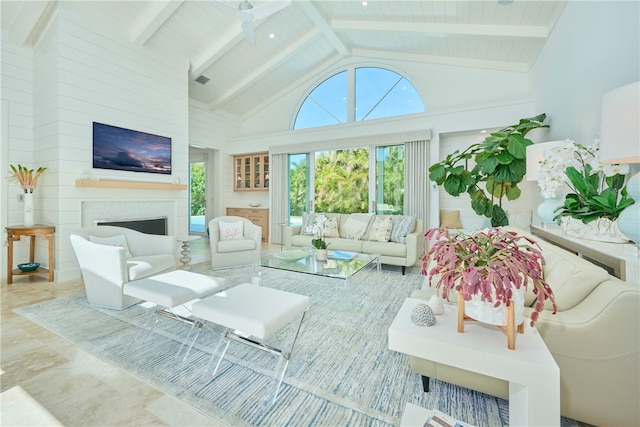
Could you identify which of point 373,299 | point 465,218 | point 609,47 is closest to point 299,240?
point 373,299

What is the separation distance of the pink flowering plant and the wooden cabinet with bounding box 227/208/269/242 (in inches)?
245

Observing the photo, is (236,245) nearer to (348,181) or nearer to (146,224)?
(146,224)

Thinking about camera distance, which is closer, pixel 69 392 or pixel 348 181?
pixel 69 392

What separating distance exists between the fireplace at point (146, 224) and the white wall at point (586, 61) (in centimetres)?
575

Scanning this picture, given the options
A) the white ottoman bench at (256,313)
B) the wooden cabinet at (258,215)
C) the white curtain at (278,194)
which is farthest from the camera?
the wooden cabinet at (258,215)

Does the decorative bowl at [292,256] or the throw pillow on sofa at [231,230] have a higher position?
the throw pillow on sofa at [231,230]

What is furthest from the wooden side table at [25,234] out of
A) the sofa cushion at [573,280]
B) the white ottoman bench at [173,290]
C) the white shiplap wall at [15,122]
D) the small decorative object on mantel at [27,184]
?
the sofa cushion at [573,280]

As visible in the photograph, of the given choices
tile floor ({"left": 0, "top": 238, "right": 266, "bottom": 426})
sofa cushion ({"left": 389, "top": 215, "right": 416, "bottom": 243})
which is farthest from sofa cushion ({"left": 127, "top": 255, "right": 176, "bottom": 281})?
sofa cushion ({"left": 389, "top": 215, "right": 416, "bottom": 243})

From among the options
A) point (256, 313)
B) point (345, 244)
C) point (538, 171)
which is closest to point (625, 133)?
point (538, 171)

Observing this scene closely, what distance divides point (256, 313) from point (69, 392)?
113cm

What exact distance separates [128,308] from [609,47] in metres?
4.83

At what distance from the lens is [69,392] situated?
156 cm

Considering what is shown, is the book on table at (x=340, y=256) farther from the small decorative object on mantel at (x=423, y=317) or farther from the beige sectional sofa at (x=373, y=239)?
the small decorative object on mantel at (x=423, y=317)

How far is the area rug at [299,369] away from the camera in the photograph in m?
1.43
